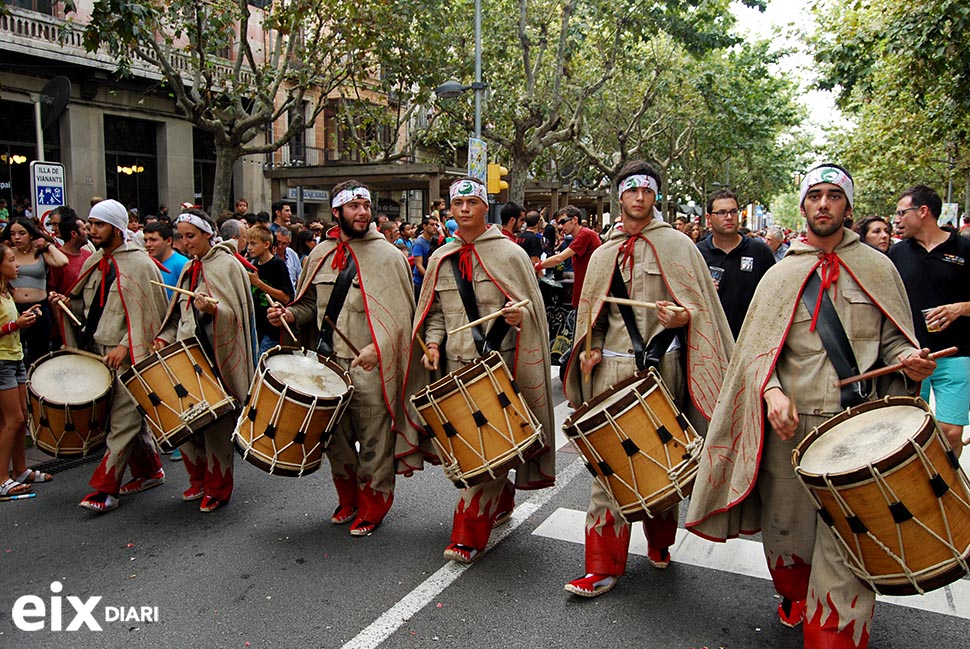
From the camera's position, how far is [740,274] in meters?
6.32

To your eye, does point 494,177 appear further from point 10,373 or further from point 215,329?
point 10,373

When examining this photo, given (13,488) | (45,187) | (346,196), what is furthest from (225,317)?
(45,187)

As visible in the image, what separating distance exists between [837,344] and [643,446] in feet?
3.17

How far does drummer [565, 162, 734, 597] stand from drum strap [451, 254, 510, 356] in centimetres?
46

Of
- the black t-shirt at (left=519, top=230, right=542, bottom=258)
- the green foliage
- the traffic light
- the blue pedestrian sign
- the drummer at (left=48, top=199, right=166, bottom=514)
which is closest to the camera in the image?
the drummer at (left=48, top=199, right=166, bottom=514)

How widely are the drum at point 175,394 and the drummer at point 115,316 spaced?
47 centimetres

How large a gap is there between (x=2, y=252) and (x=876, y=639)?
589 cm

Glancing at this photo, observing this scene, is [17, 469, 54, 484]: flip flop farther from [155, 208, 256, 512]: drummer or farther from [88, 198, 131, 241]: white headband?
[88, 198, 131, 241]: white headband

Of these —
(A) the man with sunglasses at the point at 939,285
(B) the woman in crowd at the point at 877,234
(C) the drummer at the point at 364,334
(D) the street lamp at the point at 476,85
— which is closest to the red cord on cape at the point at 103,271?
(C) the drummer at the point at 364,334

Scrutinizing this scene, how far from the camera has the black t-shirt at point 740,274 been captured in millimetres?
6285

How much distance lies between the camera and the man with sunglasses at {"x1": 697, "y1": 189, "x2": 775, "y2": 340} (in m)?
6.28

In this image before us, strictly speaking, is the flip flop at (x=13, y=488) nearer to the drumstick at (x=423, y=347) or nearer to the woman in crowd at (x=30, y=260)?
the woman in crowd at (x=30, y=260)

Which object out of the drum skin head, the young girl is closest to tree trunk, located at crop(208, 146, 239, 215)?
the young girl

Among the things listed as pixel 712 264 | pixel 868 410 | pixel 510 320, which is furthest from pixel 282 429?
pixel 712 264
